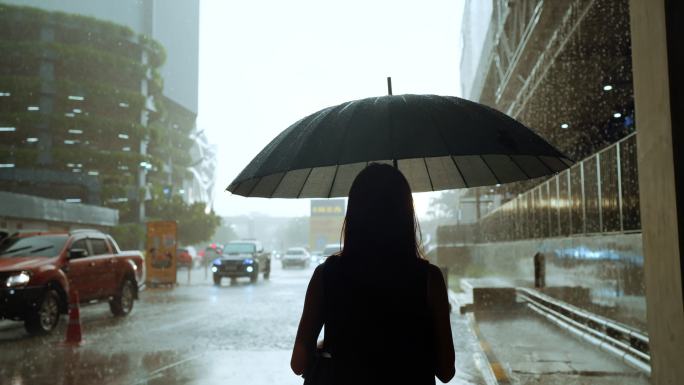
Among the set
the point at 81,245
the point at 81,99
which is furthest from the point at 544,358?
the point at 81,99

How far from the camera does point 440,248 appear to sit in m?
34.7

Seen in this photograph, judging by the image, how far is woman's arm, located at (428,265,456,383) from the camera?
7.49ft

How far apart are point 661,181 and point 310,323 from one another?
8.53 feet

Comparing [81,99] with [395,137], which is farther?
[81,99]

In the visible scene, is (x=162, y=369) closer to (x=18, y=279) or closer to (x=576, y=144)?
(x=18, y=279)

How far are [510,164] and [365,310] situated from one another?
1.92m

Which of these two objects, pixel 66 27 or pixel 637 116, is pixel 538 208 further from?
pixel 66 27

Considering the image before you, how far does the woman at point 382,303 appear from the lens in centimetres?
225

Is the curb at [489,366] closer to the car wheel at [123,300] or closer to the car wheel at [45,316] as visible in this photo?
the car wheel at [45,316]

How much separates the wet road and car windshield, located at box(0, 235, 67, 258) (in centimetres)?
140

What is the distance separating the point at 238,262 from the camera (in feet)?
89.0

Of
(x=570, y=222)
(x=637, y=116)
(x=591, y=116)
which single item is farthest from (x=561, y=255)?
(x=591, y=116)

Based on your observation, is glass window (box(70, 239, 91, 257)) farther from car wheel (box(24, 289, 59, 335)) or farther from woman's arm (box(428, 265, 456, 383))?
woman's arm (box(428, 265, 456, 383))

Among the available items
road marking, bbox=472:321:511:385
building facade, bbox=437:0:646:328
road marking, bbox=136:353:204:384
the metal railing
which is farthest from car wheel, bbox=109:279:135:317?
the metal railing
